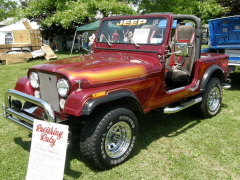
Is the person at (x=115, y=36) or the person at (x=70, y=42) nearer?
the person at (x=115, y=36)

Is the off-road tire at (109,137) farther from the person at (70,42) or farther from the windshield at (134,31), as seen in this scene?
the person at (70,42)

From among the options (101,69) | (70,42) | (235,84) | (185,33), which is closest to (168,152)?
(101,69)

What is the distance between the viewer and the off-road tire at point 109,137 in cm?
277

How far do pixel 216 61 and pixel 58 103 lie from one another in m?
3.13

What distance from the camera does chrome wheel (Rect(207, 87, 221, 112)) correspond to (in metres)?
4.81

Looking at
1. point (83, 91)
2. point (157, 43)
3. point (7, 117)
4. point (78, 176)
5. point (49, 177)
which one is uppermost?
point (157, 43)

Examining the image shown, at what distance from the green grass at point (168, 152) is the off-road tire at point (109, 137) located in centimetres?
17

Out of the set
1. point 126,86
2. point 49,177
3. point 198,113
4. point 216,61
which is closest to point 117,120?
point 126,86

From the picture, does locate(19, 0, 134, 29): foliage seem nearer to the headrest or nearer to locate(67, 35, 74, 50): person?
locate(67, 35, 74, 50): person

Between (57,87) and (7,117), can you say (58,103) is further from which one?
→ (7,117)

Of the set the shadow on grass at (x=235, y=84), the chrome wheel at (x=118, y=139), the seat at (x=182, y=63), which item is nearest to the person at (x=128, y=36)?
the seat at (x=182, y=63)

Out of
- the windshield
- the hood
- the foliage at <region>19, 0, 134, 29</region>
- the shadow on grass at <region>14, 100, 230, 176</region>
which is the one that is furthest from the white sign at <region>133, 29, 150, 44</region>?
the foliage at <region>19, 0, 134, 29</region>

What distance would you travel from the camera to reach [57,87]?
9.57ft

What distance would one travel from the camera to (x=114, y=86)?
9.77ft
